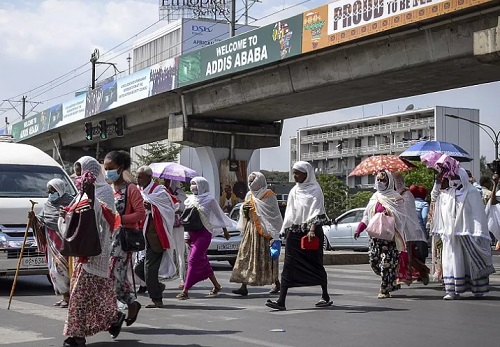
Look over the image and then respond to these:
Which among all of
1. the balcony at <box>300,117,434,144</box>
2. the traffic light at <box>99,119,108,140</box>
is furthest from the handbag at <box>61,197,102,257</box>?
the balcony at <box>300,117,434,144</box>

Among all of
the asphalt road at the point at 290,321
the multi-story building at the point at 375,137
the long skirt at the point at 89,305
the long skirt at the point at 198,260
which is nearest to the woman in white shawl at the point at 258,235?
the asphalt road at the point at 290,321

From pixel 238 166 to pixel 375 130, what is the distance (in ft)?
249

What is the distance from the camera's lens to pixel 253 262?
40.7 ft

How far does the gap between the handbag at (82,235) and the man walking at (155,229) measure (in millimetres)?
3380

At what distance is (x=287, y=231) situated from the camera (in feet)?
35.5

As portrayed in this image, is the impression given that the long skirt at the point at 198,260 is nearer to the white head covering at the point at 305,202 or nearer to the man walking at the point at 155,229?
the man walking at the point at 155,229

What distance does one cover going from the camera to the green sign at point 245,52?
26.2 meters

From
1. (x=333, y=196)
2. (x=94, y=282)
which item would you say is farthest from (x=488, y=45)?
(x=333, y=196)

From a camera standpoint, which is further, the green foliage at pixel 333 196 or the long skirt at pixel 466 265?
the green foliage at pixel 333 196

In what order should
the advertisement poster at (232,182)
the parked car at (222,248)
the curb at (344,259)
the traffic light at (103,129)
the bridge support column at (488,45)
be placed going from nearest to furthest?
the parked car at (222,248) → the bridge support column at (488,45) → the curb at (344,259) → the advertisement poster at (232,182) → the traffic light at (103,129)

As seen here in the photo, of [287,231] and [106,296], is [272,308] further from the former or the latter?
[106,296]

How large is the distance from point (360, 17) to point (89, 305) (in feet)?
55.0

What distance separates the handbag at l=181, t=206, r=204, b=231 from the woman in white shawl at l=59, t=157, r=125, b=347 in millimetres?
4477

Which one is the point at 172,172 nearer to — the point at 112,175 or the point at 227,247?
the point at 227,247
